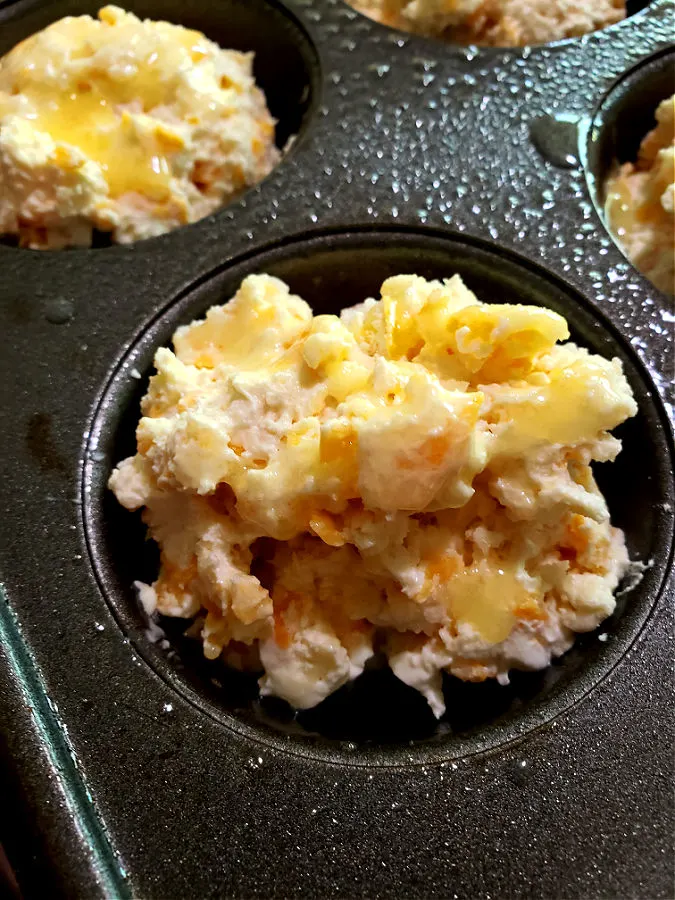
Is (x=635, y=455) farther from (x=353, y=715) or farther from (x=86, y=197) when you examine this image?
(x=86, y=197)

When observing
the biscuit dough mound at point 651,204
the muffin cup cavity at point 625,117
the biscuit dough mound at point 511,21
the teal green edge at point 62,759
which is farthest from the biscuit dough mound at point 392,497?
the biscuit dough mound at point 511,21

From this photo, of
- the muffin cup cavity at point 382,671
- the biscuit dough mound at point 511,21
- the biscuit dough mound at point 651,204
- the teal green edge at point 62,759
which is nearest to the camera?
the teal green edge at point 62,759

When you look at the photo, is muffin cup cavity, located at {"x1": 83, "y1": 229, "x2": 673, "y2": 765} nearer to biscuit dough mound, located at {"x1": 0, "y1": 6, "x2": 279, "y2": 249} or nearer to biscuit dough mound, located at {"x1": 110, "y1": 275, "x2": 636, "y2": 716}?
biscuit dough mound, located at {"x1": 110, "y1": 275, "x2": 636, "y2": 716}

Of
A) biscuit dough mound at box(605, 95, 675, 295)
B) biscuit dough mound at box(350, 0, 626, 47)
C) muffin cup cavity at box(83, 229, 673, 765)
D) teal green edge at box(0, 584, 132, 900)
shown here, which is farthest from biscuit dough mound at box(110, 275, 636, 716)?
biscuit dough mound at box(350, 0, 626, 47)

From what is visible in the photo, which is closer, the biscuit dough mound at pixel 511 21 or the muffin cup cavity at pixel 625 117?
the muffin cup cavity at pixel 625 117

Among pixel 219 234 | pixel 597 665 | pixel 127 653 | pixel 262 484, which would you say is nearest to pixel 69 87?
pixel 219 234

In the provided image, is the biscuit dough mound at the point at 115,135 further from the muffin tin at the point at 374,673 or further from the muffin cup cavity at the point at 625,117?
the muffin cup cavity at the point at 625,117

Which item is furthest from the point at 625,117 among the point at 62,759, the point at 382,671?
the point at 62,759
